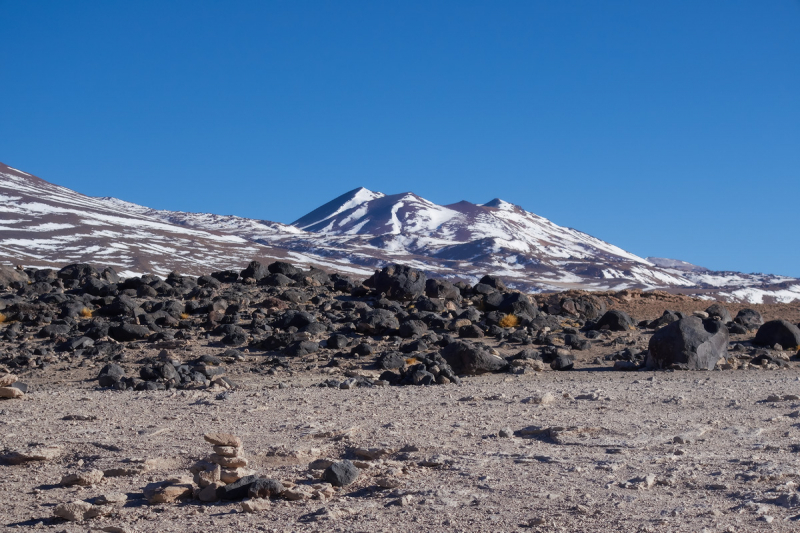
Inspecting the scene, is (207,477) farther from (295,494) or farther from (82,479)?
(82,479)

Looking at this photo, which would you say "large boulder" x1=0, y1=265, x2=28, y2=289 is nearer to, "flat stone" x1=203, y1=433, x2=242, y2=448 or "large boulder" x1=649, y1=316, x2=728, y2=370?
"large boulder" x1=649, y1=316, x2=728, y2=370

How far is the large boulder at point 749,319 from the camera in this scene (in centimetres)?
1969

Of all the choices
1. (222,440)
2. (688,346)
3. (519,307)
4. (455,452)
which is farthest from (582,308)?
(222,440)

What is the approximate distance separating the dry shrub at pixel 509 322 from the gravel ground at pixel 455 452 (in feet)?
25.6

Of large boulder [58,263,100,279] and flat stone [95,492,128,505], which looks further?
large boulder [58,263,100,279]

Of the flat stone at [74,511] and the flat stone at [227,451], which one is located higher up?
the flat stone at [227,451]

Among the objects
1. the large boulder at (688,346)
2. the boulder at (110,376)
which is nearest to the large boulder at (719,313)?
the large boulder at (688,346)

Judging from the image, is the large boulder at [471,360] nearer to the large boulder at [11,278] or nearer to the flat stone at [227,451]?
the flat stone at [227,451]

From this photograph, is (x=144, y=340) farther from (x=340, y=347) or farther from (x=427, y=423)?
(x=427, y=423)

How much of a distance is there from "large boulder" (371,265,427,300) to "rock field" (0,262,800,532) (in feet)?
12.7

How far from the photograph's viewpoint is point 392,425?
802 cm

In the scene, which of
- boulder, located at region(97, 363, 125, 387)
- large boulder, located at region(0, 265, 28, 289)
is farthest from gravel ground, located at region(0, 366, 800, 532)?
large boulder, located at region(0, 265, 28, 289)

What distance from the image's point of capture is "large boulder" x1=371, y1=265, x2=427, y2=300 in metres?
22.9

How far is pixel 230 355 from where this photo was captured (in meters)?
14.9
